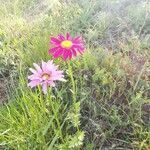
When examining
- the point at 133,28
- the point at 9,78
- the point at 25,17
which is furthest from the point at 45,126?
the point at 25,17

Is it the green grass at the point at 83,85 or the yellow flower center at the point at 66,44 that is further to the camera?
the green grass at the point at 83,85

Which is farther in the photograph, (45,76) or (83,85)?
(83,85)

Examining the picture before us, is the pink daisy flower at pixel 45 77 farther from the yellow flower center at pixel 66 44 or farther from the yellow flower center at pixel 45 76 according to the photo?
the yellow flower center at pixel 66 44

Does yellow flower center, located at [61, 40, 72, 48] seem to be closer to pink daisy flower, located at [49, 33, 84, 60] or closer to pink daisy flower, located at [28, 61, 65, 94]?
pink daisy flower, located at [49, 33, 84, 60]

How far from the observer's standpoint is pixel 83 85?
92.4 inches

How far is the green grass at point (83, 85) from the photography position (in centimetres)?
198

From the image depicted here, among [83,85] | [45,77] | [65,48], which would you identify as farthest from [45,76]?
[83,85]

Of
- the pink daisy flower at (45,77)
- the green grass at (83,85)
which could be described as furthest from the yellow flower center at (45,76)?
the green grass at (83,85)

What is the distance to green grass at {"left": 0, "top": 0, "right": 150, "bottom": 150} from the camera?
1978 millimetres

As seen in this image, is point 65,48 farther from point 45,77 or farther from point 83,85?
point 83,85

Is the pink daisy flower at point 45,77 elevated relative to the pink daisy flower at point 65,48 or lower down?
lower down

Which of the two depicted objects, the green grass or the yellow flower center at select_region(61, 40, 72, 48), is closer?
the yellow flower center at select_region(61, 40, 72, 48)

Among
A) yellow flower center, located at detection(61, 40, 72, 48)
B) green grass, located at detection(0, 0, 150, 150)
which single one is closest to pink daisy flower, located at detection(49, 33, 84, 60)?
yellow flower center, located at detection(61, 40, 72, 48)

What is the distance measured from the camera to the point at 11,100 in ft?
7.38
